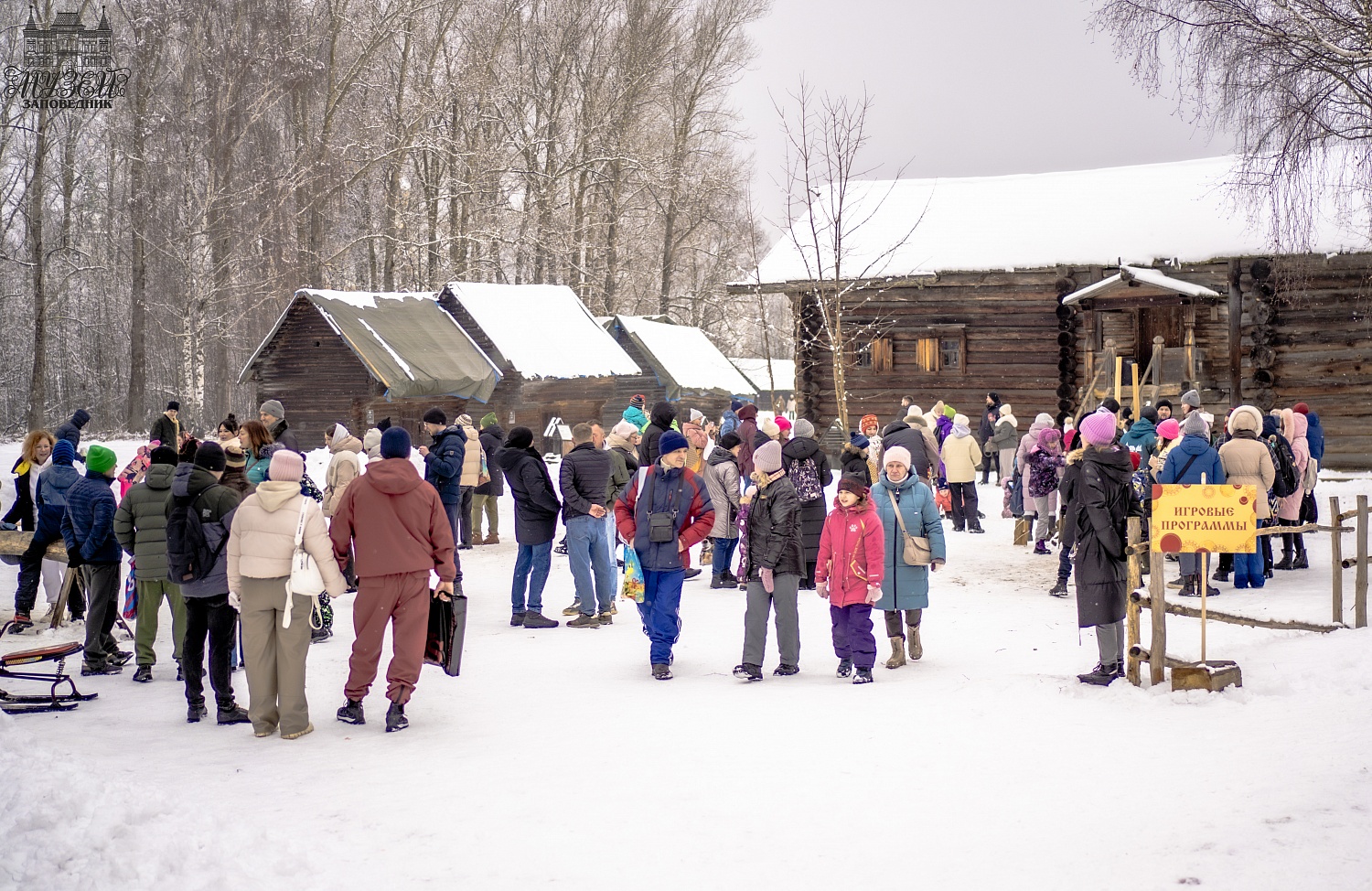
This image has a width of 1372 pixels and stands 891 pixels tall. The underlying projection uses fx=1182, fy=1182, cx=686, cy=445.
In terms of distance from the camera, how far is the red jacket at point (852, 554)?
834 centimetres

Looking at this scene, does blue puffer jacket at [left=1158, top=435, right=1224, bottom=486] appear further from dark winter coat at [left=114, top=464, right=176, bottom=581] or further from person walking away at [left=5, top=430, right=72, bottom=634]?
person walking away at [left=5, top=430, right=72, bottom=634]

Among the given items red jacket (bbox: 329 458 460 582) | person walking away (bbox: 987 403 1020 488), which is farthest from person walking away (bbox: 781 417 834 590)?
person walking away (bbox: 987 403 1020 488)

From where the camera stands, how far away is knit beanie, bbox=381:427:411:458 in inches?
296

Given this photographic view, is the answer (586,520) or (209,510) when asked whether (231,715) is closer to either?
(209,510)

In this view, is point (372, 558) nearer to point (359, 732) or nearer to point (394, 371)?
point (359, 732)

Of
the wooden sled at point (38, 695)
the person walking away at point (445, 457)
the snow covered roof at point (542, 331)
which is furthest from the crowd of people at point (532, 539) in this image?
the snow covered roof at point (542, 331)

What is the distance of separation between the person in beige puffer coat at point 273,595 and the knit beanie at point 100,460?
2626 mm

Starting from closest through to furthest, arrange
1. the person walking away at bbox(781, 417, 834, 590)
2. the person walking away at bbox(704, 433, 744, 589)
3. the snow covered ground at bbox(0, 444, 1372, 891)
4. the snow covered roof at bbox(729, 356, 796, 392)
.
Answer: the snow covered ground at bbox(0, 444, 1372, 891) → the person walking away at bbox(781, 417, 834, 590) → the person walking away at bbox(704, 433, 744, 589) → the snow covered roof at bbox(729, 356, 796, 392)

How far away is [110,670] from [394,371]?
A: 17867mm

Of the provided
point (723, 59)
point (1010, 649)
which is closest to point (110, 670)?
point (1010, 649)

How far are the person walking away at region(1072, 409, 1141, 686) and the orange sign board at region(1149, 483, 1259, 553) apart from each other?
0.77 ft

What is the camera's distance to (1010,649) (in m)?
9.57

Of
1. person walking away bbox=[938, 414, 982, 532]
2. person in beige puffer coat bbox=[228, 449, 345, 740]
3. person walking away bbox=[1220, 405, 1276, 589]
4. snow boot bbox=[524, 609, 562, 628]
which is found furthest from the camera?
person walking away bbox=[938, 414, 982, 532]

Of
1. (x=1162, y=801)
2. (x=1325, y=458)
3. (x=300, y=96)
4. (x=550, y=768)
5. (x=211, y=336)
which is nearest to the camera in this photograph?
(x=1162, y=801)
